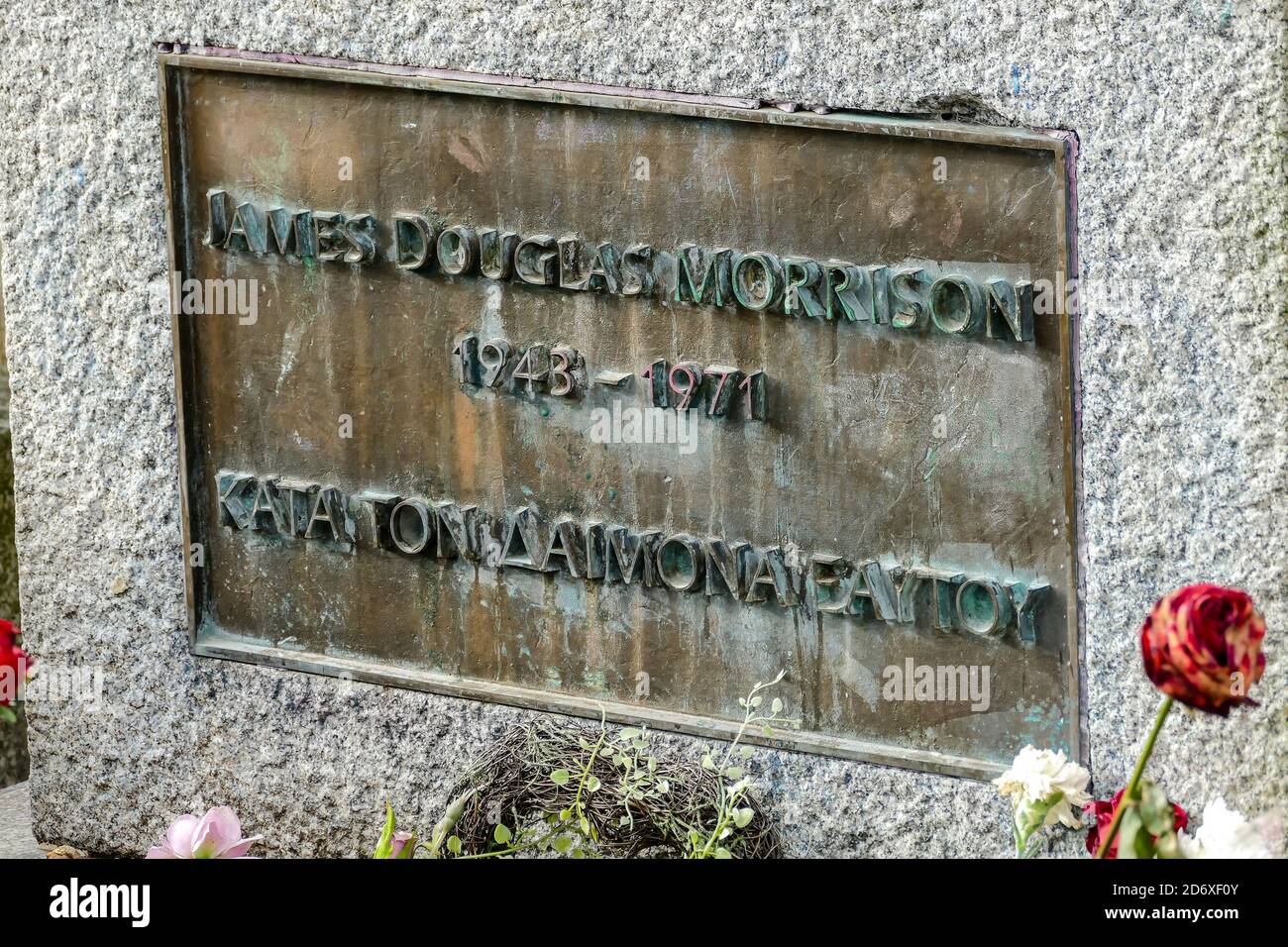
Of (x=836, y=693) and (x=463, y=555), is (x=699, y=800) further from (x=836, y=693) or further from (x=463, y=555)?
(x=463, y=555)

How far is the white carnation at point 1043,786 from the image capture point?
2.37 m

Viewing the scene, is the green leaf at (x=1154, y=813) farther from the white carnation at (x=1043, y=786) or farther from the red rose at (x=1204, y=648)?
the white carnation at (x=1043, y=786)

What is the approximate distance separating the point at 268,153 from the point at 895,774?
6.31ft

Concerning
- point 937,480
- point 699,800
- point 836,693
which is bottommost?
point 699,800

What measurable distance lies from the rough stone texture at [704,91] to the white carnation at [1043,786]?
0.82 feet

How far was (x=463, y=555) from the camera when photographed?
10.8 feet

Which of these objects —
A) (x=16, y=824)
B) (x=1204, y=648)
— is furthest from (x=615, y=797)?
(x=16, y=824)

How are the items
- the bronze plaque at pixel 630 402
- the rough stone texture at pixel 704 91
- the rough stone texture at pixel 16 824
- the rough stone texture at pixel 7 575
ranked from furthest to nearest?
the rough stone texture at pixel 7 575 < the rough stone texture at pixel 16 824 < the bronze plaque at pixel 630 402 < the rough stone texture at pixel 704 91

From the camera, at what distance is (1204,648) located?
4.88ft

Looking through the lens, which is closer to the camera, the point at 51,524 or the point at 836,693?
the point at 836,693

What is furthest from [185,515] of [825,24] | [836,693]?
[825,24]

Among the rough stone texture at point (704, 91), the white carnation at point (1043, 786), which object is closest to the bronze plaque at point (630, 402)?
the rough stone texture at point (704, 91)

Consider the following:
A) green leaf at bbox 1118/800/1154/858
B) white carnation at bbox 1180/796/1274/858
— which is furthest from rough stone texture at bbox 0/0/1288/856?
green leaf at bbox 1118/800/1154/858

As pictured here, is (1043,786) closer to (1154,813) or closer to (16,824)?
(1154,813)
